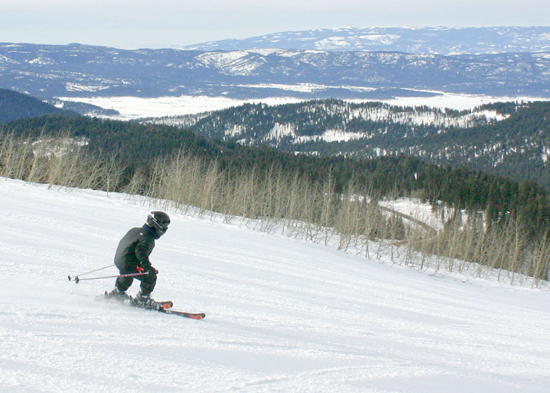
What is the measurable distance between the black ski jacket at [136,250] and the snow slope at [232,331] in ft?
2.16

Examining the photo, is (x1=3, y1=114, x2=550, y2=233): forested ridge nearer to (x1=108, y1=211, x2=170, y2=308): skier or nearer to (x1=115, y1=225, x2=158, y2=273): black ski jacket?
(x1=108, y1=211, x2=170, y2=308): skier

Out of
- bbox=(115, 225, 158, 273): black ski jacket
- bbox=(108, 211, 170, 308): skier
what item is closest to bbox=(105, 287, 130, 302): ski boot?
bbox=(108, 211, 170, 308): skier

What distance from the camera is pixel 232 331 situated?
683 cm

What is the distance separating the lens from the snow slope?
15.8 feet

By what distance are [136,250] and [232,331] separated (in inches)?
71.1

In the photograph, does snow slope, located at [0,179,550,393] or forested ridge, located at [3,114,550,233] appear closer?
snow slope, located at [0,179,550,393]

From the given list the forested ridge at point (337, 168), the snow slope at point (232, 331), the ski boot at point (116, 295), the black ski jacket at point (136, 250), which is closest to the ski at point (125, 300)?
the ski boot at point (116, 295)

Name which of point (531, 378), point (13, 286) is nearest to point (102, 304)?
point (13, 286)

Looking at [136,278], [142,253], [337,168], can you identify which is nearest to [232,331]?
[136,278]

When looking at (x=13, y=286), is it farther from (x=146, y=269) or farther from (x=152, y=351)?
(x=152, y=351)

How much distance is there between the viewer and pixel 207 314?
762cm

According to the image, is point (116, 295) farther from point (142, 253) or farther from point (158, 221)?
point (158, 221)

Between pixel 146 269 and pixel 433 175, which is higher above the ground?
pixel 433 175

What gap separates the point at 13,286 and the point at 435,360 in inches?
255
